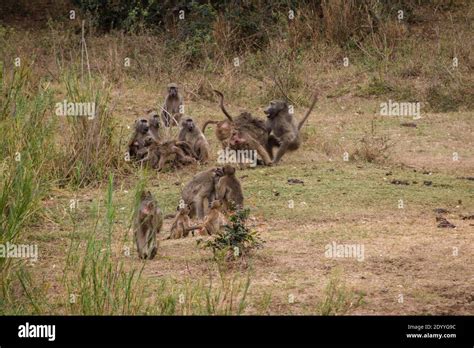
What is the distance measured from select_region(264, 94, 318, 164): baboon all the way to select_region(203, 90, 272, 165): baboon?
15 centimetres

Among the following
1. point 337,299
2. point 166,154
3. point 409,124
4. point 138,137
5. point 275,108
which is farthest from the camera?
point 409,124

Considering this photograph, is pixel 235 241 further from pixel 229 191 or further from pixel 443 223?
pixel 443 223

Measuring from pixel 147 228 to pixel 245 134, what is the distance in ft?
15.6

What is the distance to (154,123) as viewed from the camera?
14.9 meters

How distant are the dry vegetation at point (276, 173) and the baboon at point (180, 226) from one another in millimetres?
480

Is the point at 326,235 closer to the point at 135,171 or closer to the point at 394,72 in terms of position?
the point at 135,171

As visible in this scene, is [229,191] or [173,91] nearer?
[229,191]

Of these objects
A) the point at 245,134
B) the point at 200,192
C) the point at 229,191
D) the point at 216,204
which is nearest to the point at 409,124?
the point at 245,134

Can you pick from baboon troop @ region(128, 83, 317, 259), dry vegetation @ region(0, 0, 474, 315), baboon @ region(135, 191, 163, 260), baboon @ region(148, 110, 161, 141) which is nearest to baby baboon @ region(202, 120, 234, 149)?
baboon troop @ region(128, 83, 317, 259)

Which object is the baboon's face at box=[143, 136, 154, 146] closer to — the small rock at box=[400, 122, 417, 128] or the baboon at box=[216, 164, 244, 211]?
the baboon at box=[216, 164, 244, 211]

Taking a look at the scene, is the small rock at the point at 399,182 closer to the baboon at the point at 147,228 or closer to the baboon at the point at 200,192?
the baboon at the point at 200,192

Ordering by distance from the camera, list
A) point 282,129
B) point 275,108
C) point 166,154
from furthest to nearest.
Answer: point 275,108 → point 282,129 → point 166,154
